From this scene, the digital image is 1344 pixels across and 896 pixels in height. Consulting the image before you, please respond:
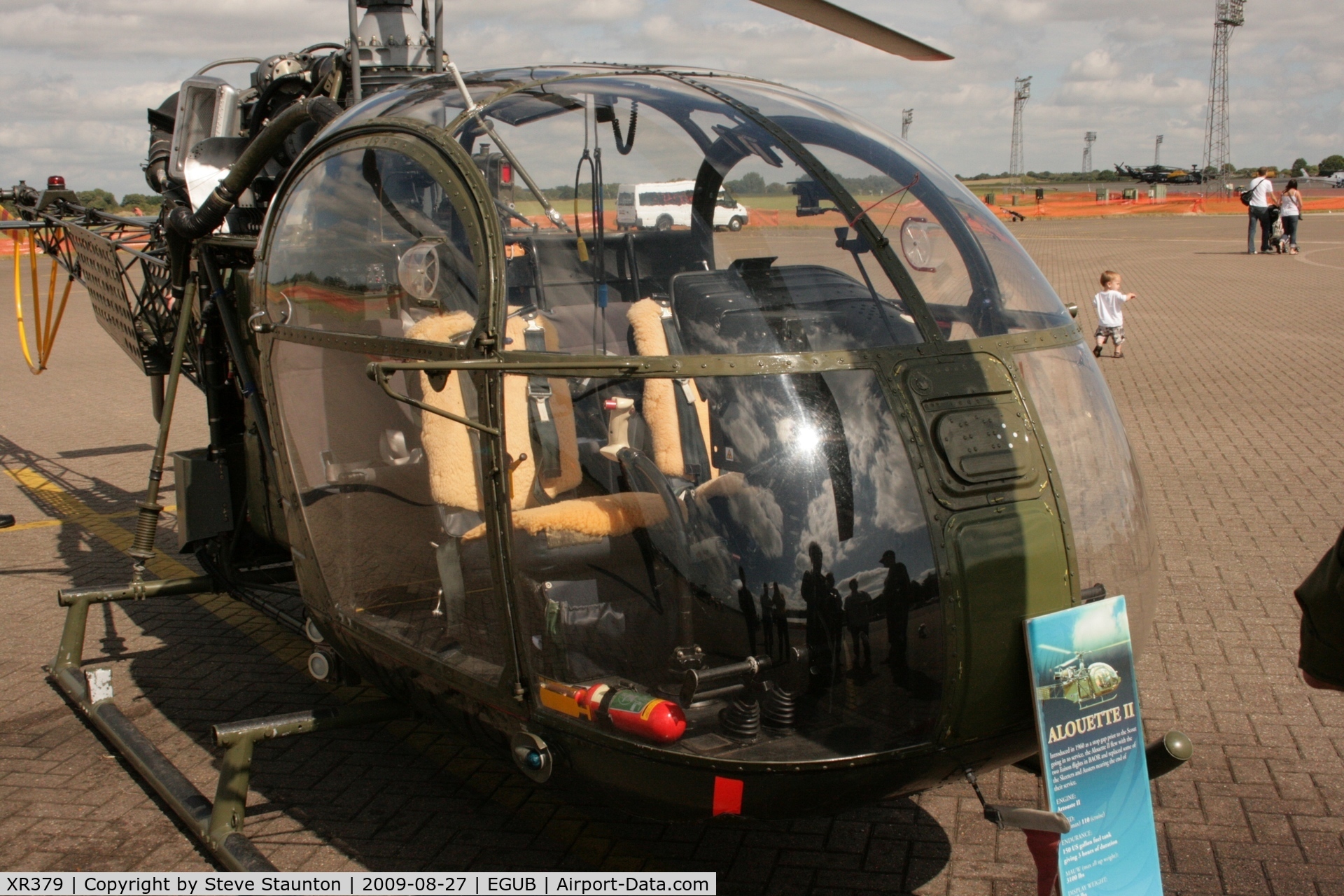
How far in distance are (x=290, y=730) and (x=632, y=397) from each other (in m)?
1.74

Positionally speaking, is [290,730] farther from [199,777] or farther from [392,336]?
[392,336]

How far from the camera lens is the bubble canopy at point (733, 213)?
2963 mm

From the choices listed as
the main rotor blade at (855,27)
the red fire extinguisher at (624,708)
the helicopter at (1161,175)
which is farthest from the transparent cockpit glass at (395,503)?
the helicopter at (1161,175)

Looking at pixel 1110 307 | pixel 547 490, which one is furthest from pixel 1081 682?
pixel 1110 307

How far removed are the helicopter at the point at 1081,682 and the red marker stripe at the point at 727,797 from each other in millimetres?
737

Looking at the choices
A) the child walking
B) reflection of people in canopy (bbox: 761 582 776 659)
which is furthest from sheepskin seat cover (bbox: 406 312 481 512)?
the child walking

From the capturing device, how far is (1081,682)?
2.65m

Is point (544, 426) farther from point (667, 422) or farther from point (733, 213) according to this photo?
point (733, 213)

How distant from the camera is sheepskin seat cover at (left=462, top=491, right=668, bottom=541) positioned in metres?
2.82

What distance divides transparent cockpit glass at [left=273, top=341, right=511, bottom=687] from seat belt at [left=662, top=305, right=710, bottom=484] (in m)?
0.53

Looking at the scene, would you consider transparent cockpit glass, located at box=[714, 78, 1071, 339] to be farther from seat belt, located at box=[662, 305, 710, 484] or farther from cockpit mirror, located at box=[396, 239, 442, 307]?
cockpit mirror, located at box=[396, 239, 442, 307]

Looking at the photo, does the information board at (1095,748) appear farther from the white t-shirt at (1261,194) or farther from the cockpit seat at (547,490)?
the white t-shirt at (1261,194)

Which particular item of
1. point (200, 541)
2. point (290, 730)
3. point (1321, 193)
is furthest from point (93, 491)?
point (1321, 193)

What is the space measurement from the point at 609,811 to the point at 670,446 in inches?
60.7
